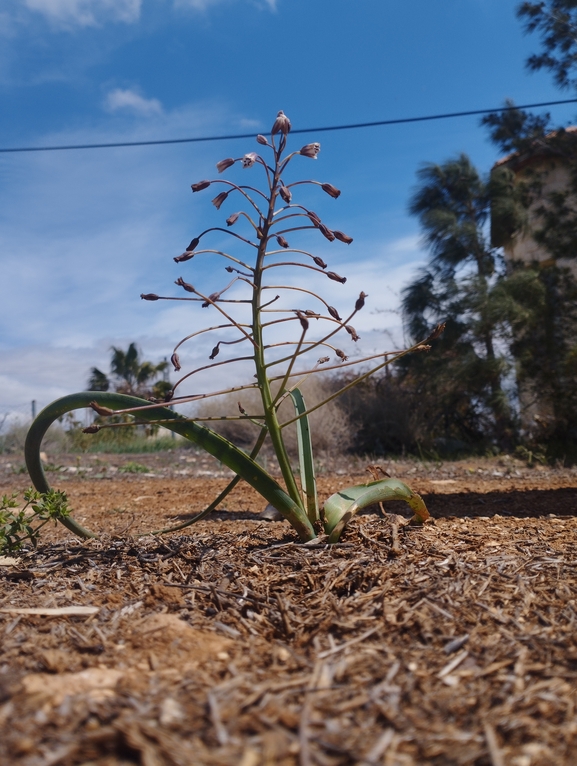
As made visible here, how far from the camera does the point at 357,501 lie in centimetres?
239

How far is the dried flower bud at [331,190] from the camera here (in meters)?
2.15

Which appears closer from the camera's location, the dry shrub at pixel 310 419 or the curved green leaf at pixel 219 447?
the curved green leaf at pixel 219 447

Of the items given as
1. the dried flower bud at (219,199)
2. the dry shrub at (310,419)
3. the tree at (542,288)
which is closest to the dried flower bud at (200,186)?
the dried flower bud at (219,199)

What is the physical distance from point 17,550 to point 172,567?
841 mm

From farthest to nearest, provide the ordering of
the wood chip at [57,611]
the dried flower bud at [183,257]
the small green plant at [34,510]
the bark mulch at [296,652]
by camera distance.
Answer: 1. the small green plant at [34,510]
2. the dried flower bud at [183,257]
3. the wood chip at [57,611]
4. the bark mulch at [296,652]

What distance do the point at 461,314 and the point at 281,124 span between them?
33.4ft

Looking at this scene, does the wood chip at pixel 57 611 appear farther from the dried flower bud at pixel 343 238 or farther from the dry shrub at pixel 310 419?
the dry shrub at pixel 310 419

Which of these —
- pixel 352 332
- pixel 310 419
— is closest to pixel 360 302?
pixel 352 332

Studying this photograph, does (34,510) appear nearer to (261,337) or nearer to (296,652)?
(261,337)

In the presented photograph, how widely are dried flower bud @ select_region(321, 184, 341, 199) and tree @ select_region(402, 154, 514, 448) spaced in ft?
30.9

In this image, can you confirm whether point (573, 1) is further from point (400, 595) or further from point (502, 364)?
point (400, 595)

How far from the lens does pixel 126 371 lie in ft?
90.4

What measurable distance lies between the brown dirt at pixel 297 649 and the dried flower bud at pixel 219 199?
1.21 m

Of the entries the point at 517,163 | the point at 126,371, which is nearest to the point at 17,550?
the point at 517,163
